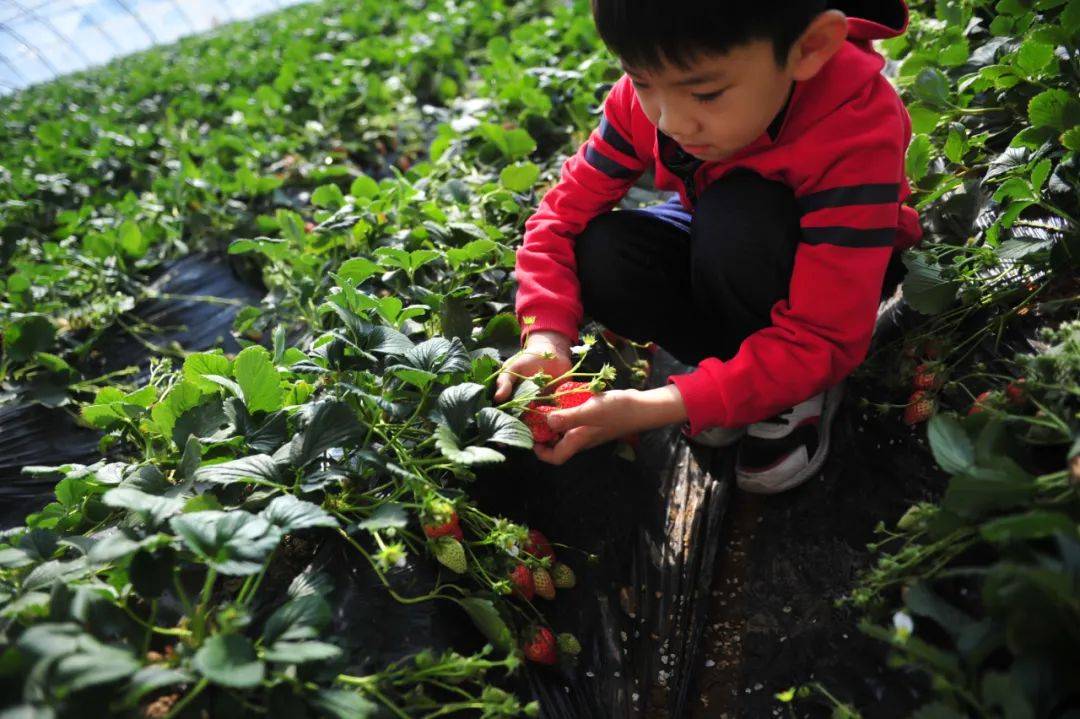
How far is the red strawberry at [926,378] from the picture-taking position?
1313mm

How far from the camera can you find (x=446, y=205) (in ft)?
6.28

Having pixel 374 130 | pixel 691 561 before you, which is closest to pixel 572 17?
pixel 374 130

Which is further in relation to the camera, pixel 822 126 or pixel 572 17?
pixel 572 17

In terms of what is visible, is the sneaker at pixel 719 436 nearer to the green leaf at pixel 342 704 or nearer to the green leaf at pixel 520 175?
the green leaf at pixel 520 175

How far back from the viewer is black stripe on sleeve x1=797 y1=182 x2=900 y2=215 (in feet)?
3.76

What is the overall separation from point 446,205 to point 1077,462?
1.42m

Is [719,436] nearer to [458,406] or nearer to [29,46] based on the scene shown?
[458,406]

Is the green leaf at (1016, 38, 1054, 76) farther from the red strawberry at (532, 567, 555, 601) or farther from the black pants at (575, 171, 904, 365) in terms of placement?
the red strawberry at (532, 567, 555, 601)

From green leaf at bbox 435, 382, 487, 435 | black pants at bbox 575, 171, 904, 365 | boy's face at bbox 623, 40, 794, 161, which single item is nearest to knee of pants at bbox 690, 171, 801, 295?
black pants at bbox 575, 171, 904, 365

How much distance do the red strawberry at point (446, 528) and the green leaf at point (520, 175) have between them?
3.11ft

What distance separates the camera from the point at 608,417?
1191mm

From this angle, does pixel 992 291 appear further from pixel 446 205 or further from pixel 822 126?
pixel 446 205

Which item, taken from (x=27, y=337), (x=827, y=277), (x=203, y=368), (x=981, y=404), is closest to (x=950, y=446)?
(x=981, y=404)

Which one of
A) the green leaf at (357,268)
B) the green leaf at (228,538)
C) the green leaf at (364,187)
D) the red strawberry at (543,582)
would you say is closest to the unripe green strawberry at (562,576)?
the red strawberry at (543,582)
